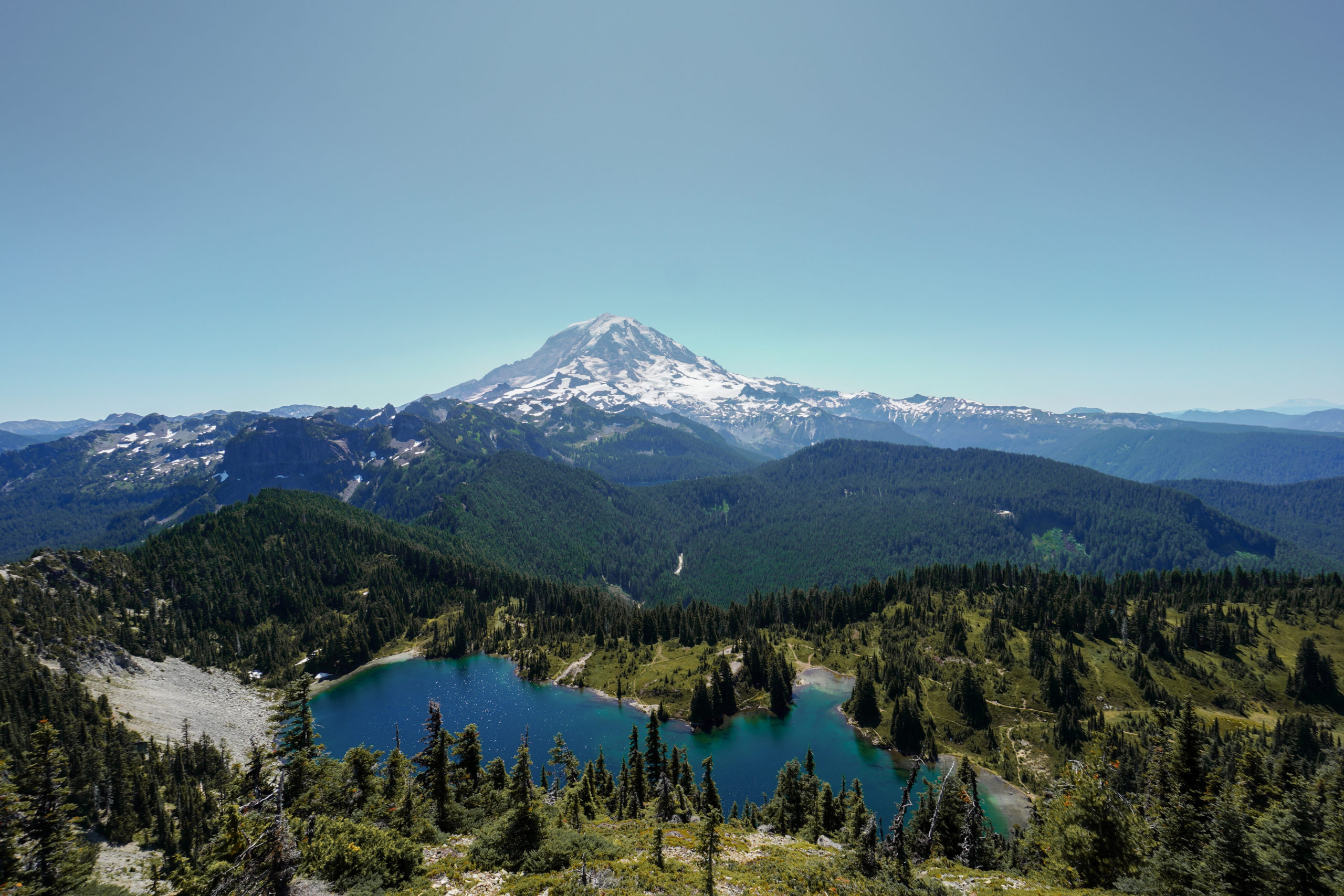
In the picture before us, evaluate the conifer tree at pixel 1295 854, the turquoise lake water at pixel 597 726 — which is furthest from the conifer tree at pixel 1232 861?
the turquoise lake water at pixel 597 726

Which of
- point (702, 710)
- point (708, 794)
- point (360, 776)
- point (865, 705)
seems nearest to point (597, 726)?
point (702, 710)

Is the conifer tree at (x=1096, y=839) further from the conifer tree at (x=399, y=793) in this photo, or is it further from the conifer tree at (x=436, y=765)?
the conifer tree at (x=436, y=765)

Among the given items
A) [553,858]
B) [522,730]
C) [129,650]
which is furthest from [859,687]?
[129,650]

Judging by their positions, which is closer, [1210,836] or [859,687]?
[1210,836]

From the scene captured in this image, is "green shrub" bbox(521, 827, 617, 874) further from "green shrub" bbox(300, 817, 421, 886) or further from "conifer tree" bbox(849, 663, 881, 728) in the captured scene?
"conifer tree" bbox(849, 663, 881, 728)

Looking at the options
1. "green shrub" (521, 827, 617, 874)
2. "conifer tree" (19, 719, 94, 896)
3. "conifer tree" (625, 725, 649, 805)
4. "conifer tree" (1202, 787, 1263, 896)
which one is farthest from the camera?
"conifer tree" (625, 725, 649, 805)

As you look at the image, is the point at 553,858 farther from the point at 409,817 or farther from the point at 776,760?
the point at 776,760

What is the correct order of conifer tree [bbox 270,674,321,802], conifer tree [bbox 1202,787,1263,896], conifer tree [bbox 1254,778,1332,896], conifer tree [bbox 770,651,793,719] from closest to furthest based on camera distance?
conifer tree [bbox 1254,778,1332,896]
conifer tree [bbox 1202,787,1263,896]
conifer tree [bbox 270,674,321,802]
conifer tree [bbox 770,651,793,719]

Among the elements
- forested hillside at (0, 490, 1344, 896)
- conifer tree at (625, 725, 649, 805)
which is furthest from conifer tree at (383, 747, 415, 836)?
conifer tree at (625, 725, 649, 805)
